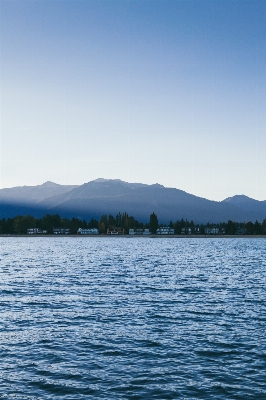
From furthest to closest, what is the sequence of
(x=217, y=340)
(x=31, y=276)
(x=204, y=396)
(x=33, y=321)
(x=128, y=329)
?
(x=31, y=276), (x=33, y=321), (x=128, y=329), (x=217, y=340), (x=204, y=396)

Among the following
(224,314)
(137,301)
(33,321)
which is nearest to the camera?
(33,321)

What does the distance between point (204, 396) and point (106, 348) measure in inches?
387

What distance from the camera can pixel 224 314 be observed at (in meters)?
42.1

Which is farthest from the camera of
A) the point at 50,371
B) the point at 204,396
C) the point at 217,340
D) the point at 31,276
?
the point at 31,276

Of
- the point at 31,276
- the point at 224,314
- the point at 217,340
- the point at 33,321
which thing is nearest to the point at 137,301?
the point at 224,314

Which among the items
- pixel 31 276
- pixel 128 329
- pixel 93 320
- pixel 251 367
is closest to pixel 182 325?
pixel 128 329

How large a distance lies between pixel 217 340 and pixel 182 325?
5.29m

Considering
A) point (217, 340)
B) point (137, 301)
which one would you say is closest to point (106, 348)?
point (217, 340)

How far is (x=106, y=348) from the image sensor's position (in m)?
30.5

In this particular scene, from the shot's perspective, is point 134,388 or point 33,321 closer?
point 134,388

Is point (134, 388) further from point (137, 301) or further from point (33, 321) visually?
point (137, 301)

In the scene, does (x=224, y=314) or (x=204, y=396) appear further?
(x=224, y=314)

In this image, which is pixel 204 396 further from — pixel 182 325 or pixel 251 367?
pixel 182 325

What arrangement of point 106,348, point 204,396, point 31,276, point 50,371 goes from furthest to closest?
point 31,276
point 106,348
point 50,371
point 204,396
